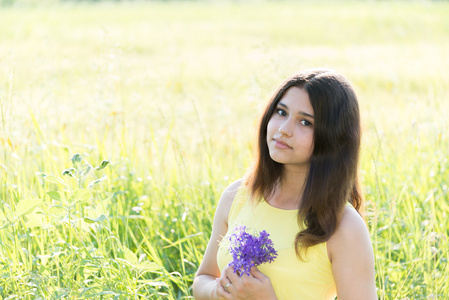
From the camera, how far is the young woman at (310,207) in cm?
210

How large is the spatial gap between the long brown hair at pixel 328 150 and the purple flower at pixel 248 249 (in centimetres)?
16

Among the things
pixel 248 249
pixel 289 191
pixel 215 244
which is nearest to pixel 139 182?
pixel 215 244

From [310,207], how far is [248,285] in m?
0.35

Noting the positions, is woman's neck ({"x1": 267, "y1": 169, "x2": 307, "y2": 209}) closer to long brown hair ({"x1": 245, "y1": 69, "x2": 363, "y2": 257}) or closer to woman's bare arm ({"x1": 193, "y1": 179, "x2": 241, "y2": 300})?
long brown hair ({"x1": 245, "y1": 69, "x2": 363, "y2": 257})

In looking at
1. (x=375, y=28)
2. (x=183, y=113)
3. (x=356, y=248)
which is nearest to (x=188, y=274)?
(x=356, y=248)

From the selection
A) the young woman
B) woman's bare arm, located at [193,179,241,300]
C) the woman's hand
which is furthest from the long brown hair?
woman's bare arm, located at [193,179,241,300]

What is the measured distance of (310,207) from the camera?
2188mm

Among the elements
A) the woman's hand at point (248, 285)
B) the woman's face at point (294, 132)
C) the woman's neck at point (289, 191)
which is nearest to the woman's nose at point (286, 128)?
the woman's face at point (294, 132)

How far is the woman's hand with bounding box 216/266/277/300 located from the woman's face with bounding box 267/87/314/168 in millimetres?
417

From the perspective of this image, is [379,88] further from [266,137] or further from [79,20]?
[79,20]

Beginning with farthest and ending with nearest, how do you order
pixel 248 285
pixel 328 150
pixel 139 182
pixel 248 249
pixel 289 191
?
1. pixel 139 182
2. pixel 289 191
3. pixel 328 150
4. pixel 248 285
5. pixel 248 249

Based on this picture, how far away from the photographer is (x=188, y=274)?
310cm

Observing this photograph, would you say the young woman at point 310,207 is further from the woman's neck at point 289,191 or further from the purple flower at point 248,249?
the purple flower at point 248,249

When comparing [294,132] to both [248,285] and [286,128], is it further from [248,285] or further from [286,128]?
[248,285]
